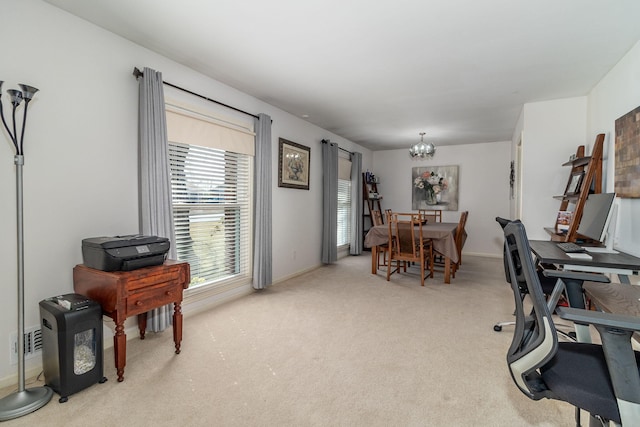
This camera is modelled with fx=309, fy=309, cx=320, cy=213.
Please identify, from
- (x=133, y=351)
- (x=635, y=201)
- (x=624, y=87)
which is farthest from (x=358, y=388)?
(x=624, y=87)

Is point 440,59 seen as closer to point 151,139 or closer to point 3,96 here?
point 151,139

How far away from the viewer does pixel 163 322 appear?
2629 mm

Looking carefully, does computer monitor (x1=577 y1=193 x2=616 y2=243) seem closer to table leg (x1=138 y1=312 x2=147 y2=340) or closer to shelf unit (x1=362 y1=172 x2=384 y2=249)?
table leg (x1=138 y1=312 x2=147 y2=340)

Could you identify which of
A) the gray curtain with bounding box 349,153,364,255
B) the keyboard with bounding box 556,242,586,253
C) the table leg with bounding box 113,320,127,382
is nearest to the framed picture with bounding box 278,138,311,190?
the gray curtain with bounding box 349,153,364,255

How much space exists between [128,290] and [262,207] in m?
2.00

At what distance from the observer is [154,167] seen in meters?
2.55

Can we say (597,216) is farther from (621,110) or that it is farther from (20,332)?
(20,332)

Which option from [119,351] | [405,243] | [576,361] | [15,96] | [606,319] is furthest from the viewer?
[405,243]

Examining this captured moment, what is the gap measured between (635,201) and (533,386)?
91.8 inches

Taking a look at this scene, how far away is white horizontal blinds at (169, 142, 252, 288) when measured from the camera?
3000 millimetres

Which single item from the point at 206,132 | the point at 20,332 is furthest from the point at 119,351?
the point at 206,132

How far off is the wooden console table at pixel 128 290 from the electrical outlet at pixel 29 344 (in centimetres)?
31

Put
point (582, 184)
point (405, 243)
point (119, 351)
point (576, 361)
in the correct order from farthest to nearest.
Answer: point (405, 243) < point (582, 184) < point (119, 351) < point (576, 361)

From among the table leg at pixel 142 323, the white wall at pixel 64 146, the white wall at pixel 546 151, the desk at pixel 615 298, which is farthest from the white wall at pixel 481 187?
the table leg at pixel 142 323
